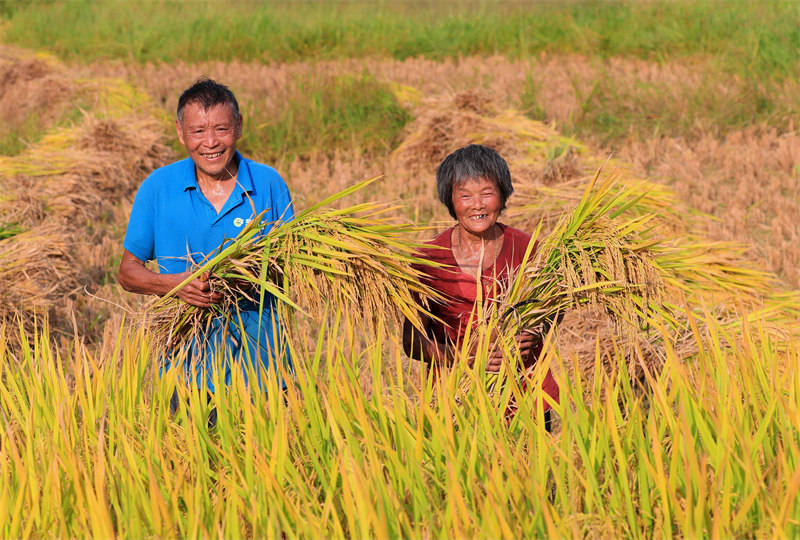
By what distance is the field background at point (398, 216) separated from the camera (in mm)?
1556

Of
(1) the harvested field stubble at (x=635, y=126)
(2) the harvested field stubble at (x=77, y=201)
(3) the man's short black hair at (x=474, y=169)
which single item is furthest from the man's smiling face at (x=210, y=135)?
(1) the harvested field stubble at (x=635, y=126)

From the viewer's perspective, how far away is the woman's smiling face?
7.14 feet

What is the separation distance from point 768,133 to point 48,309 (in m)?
5.91

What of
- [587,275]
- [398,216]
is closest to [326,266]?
[587,275]

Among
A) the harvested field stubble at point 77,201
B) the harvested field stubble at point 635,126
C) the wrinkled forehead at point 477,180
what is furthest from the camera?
the harvested field stubble at point 635,126

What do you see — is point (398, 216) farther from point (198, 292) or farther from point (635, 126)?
point (635, 126)

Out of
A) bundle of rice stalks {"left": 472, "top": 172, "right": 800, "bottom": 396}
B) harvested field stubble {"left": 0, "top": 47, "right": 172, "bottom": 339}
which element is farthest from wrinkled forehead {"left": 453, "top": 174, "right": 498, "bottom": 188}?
harvested field stubble {"left": 0, "top": 47, "right": 172, "bottom": 339}

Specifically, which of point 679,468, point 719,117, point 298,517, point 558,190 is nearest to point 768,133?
point 719,117

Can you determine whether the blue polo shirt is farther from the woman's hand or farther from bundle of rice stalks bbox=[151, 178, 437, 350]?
the woman's hand

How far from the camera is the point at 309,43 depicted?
11.7m

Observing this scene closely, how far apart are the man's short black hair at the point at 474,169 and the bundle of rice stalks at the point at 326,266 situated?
22 cm

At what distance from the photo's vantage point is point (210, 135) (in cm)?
224

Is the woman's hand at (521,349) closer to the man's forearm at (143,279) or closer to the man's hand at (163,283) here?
the man's hand at (163,283)

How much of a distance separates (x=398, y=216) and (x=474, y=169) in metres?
1.76
